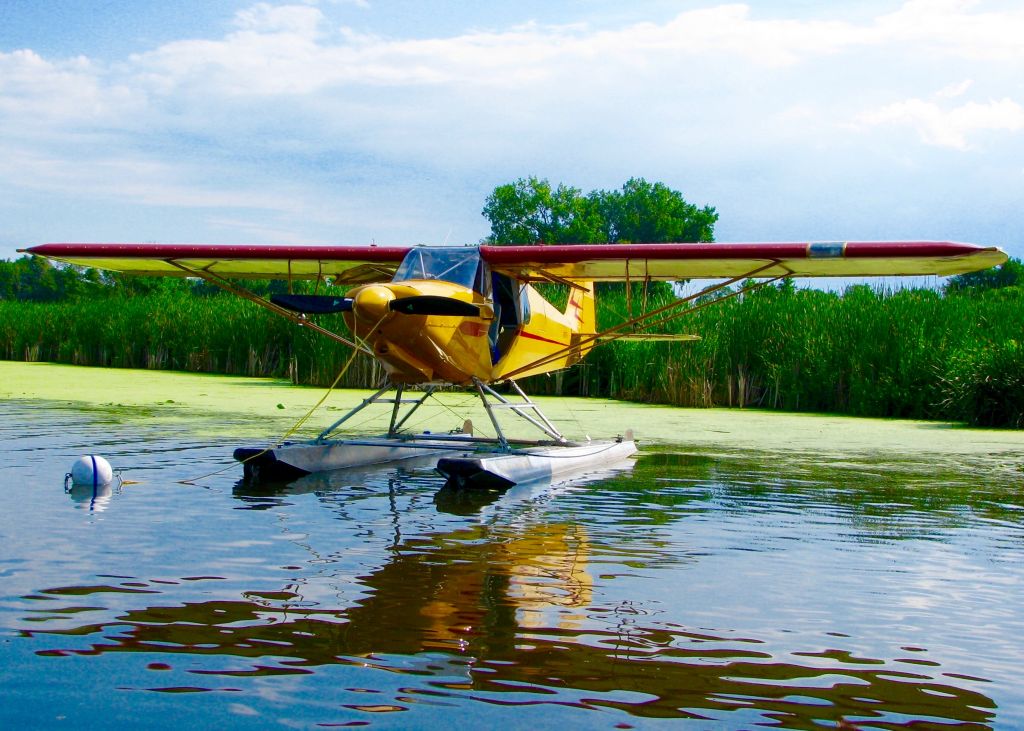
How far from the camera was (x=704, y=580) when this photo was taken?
4.82 meters

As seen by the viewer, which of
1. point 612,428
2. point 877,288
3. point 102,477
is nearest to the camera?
point 102,477

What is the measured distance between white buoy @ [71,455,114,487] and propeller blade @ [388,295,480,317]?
233cm

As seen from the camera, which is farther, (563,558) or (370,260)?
(370,260)

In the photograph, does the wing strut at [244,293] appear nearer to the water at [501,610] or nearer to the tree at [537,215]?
the water at [501,610]

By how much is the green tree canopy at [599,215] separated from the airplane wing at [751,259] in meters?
58.8

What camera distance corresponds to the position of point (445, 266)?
9.12 metres

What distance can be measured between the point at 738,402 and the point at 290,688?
14776 mm

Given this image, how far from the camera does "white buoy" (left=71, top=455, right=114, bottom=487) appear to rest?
6.86 m

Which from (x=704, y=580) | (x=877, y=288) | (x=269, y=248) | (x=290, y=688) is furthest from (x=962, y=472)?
(x=877, y=288)

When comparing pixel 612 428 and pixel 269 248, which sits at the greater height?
pixel 269 248

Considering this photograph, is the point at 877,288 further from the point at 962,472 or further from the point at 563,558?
the point at 563,558

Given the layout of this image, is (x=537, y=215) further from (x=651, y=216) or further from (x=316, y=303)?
(x=316, y=303)

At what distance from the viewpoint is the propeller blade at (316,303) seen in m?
8.24

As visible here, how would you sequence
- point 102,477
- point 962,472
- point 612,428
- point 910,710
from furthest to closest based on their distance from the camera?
point 612,428
point 962,472
point 102,477
point 910,710
